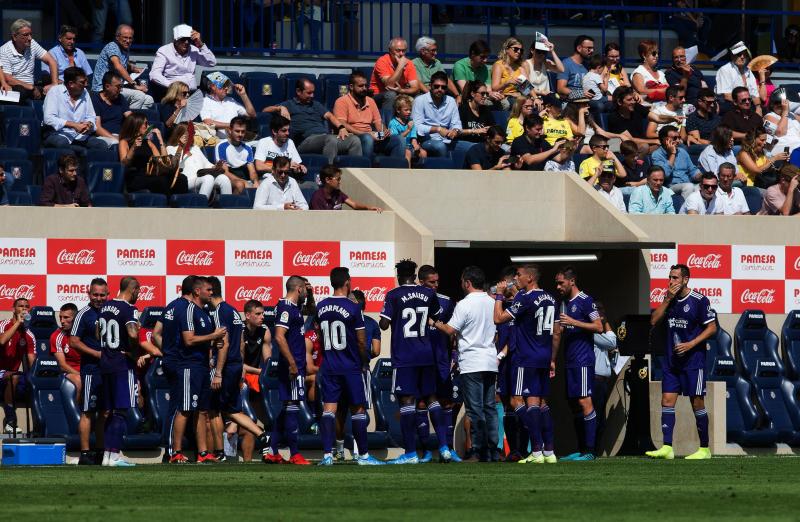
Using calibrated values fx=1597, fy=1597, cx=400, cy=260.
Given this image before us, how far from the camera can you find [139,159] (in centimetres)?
1783

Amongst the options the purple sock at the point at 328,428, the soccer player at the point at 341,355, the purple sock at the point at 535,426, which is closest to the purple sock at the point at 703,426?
the purple sock at the point at 535,426

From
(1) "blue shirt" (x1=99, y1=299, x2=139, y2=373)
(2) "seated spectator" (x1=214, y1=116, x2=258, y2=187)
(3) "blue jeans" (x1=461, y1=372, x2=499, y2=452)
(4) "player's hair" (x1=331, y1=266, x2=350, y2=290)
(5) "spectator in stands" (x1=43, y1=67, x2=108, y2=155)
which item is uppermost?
(5) "spectator in stands" (x1=43, y1=67, x2=108, y2=155)

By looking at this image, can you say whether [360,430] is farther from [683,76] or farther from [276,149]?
[683,76]

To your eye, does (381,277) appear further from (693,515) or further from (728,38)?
(728,38)

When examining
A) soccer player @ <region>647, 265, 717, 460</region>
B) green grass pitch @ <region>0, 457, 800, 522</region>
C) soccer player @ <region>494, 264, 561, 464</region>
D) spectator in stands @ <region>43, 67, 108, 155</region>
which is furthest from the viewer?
spectator in stands @ <region>43, 67, 108, 155</region>

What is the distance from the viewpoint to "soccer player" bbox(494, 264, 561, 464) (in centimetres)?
1488

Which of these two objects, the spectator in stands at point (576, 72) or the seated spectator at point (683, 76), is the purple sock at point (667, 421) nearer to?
the spectator in stands at point (576, 72)

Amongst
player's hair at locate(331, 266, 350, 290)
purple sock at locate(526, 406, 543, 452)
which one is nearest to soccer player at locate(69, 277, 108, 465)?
player's hair at locate(331, 266, 350, 290)

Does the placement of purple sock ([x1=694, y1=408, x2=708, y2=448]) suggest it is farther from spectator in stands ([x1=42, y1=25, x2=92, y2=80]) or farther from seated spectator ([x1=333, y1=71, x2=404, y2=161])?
spectator in stands ([x1=42, y1=25, x2=92, y2=80])

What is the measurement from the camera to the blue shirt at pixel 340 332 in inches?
560

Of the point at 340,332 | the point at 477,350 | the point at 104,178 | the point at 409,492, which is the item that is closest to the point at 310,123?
the point at 104,178

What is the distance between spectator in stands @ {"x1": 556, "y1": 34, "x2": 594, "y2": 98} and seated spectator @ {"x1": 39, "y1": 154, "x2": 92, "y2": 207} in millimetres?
7590

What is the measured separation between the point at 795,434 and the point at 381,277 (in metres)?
4.99

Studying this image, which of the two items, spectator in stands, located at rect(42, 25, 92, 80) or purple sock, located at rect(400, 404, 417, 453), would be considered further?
spectator in stands, located at rect(42, 25, 92, 80)
